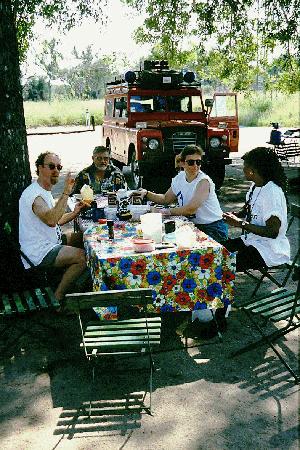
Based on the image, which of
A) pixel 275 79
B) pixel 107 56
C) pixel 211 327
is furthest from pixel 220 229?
pixel 107 56

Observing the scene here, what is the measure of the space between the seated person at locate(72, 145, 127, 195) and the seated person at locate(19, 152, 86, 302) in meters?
1.81

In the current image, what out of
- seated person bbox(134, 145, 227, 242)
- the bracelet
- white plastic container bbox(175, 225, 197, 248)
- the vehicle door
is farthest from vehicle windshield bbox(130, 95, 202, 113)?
white plastic container bbox(175, 225, 197, 248)

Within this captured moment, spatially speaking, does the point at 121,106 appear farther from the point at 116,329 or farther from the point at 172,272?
the point at 116,329

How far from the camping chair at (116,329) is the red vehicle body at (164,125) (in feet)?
25.3

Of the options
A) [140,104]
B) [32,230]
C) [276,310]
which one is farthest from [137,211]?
[140,104]

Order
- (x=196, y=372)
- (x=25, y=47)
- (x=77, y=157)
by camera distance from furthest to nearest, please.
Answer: (x=77, y=157)
(x=25, y=47)
(x=196, y=372)

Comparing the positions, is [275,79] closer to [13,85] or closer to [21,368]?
[13,85]

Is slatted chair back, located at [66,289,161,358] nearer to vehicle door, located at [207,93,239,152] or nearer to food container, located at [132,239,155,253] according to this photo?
food container, located at [132,239,155,253]

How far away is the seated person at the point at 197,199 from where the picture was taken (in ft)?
17.1

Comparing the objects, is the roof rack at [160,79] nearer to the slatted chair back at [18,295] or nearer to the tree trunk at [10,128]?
the tree trunk at [10,128]

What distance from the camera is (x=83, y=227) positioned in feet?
16.4

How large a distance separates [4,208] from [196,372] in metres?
2.50

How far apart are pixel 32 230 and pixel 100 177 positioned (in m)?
2.28

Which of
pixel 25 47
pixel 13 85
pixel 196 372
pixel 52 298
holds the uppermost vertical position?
pixel 25 47
